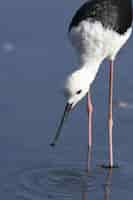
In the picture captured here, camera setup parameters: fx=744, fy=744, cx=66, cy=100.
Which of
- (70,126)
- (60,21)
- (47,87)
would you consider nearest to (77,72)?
(70,126)

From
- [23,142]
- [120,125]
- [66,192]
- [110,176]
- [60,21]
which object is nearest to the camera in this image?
[66,192]

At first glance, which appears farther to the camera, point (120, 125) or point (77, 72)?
point (120, 125)

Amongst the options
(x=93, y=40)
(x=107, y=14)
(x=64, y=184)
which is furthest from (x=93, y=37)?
(x=64, y=184)

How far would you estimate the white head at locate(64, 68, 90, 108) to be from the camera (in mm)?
4805

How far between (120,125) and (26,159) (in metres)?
0.94

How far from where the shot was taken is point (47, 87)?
6223 mm

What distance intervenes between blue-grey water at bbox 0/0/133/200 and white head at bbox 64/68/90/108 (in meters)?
0.08

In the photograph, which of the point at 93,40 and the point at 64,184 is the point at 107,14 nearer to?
the point at 93,40

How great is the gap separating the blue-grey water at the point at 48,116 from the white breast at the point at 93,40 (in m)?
0.35

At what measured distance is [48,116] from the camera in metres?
5.69

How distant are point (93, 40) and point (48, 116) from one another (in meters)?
0.85

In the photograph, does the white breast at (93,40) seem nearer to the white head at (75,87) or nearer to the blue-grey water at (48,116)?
the white head at (75,87)

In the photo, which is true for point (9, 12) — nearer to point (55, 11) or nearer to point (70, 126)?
point (55, 11)

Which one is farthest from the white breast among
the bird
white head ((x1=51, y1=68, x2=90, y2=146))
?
white head ((x1=51, y1=68, x2=90, y2=146))
